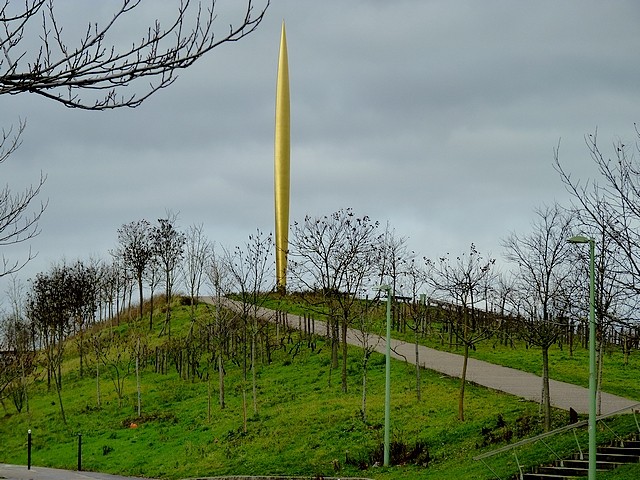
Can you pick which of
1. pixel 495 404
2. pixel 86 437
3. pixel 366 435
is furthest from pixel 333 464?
pixel 86 437

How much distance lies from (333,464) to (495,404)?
6.76 metres

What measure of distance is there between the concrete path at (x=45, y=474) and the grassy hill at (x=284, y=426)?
80cm

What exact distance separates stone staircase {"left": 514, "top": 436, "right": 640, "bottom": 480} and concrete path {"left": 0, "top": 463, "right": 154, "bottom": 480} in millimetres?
14244

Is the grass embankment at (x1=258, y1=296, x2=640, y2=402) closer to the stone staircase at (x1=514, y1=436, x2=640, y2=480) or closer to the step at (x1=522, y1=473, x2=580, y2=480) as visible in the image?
the stone staircase at (x1=514, y1=436, x2=640, y2=480)

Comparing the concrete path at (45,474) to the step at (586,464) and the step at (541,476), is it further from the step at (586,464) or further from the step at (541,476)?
the step at (586,464)

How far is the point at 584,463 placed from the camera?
70.5ft

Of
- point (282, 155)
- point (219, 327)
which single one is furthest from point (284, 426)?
point (282, 155)

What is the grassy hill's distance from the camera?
86.6 ft

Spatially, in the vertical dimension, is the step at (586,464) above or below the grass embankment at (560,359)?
below

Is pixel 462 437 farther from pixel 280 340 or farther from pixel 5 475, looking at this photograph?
pixel 280 340

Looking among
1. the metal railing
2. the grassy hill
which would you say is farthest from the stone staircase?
the grassy hill

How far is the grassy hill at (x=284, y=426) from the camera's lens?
2641cm

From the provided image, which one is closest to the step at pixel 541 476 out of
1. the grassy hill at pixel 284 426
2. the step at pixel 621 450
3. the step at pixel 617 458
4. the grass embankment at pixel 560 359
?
the grassy hill at pixel 284 426

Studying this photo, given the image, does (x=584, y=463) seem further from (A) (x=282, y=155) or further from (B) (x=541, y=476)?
(A) (x=282, y=155)
